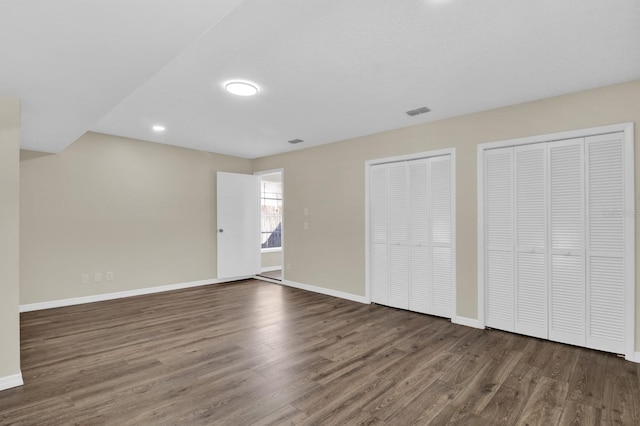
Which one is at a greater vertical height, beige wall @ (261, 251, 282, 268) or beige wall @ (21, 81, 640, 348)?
beige wall @ (21, 81, 640, 348)

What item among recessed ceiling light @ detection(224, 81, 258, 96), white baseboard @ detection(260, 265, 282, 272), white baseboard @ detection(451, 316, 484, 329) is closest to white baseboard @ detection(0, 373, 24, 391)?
recessed ceiling light @ detection(224, 81, 258, 96)

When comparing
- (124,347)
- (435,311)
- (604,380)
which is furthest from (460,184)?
(124,347)

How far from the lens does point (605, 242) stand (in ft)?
9.98

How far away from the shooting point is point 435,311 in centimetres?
414

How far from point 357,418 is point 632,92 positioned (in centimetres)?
357

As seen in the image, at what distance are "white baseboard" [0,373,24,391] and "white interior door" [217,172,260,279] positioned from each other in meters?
3.70

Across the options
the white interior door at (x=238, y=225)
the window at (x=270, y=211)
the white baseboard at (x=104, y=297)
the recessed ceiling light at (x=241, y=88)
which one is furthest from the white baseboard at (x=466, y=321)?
the window at (x=270, y=211)

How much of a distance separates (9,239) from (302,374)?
2.44 metres

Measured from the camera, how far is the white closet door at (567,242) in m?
3.17

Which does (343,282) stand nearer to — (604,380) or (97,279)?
(604,380)

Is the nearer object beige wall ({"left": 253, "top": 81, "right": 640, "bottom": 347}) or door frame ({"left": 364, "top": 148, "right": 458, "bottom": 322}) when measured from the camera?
beige wall ({"left": 253, "top": 81, "right": 640, "bottom": 347})

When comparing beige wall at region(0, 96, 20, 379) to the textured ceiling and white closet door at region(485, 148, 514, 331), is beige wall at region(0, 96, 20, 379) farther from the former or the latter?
white closet door at region(485, 148, 514, 331)

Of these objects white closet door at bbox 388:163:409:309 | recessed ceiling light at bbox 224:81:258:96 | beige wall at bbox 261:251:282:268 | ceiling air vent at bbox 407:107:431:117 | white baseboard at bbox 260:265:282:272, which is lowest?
white baseboard at bbox 260:265:282:272

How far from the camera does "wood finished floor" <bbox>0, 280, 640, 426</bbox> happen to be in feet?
6.88
